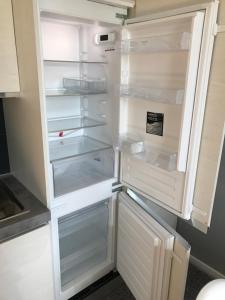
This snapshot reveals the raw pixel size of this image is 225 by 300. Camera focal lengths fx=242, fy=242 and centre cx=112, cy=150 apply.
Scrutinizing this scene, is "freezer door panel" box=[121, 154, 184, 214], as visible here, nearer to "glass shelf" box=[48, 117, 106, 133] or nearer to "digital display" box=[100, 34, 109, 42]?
"glass shelf" box=[48, 117, 106, 133]

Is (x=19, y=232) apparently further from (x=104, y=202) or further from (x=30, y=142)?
(x=104, y=202)

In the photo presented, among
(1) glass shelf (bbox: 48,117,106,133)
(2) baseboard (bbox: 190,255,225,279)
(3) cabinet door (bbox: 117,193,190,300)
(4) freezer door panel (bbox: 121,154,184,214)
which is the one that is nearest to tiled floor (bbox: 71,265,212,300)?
(2) baseboard (bbox: 190,255,225,279)

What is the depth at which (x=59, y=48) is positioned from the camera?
167 cm

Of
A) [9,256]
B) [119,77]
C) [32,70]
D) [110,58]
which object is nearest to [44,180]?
[9,256]

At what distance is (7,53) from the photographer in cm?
128

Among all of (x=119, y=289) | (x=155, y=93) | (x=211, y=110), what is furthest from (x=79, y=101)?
(x=119, y=289)

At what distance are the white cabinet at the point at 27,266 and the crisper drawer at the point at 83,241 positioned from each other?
0.32 m

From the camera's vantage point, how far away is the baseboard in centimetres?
A: 195

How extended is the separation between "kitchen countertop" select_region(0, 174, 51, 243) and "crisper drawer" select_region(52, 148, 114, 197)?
0.16m

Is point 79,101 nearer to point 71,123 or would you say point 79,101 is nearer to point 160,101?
point 71,123

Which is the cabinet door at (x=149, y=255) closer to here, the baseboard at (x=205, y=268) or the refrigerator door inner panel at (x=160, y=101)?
the refrigerator door inner panel at (x=160, y=101)

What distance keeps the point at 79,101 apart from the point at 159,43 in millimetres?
880

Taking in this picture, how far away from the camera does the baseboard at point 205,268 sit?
1948mm

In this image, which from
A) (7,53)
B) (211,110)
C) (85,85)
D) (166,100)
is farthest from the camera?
(85,85)
